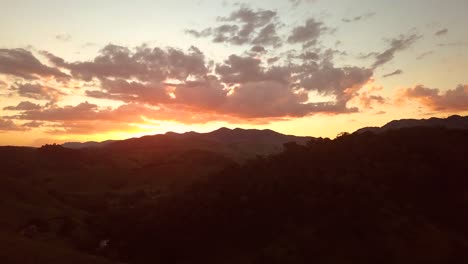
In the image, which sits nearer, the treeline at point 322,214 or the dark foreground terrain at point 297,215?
the dark foreground terrain at point 297,215

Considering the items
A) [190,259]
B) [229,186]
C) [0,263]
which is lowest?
[190,259]

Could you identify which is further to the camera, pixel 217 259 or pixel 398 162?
pixel 398 162

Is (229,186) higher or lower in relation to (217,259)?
higher

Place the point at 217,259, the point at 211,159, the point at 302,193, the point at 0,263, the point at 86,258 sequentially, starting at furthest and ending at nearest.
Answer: the point at 211,159 → the point at 302,193 → the point at 217,259 → the point at 86,258 → the point at 0,263

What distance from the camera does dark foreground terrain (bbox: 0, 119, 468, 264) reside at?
3275cm

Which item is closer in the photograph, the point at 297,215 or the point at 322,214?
the point at 322,214

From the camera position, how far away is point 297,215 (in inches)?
1499

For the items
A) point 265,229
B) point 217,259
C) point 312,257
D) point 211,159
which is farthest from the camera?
point 211,159

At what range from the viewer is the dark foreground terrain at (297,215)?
32750 mm

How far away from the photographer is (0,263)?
24.6 meters

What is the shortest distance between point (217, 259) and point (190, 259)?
2346 millimetres

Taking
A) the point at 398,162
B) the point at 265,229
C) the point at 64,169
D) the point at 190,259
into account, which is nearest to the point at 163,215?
the point at 190,259

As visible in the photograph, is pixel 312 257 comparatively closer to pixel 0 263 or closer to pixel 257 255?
pixel 257 255

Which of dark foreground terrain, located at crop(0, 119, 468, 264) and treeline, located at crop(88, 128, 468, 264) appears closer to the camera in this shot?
dark foreground terrain, located at crop(0, 119, 468, 264)
